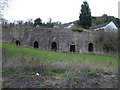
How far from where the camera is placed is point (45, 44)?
103 feet

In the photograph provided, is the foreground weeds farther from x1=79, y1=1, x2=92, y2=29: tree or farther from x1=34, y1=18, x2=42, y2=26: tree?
x1=34, y1=18, x2=42, y2=26: tree

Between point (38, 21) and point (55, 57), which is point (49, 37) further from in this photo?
point (38, 21)

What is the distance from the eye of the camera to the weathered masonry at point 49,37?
101ft

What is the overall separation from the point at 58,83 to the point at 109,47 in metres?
21.6

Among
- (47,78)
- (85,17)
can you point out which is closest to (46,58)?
(47,78)

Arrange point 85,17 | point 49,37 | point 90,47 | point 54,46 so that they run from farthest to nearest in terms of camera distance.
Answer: point 85,17
point 90,47
point 54,46
point 49,37

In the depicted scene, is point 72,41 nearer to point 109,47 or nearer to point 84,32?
point 84,32

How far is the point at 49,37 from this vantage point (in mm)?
31125

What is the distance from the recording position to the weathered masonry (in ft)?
101

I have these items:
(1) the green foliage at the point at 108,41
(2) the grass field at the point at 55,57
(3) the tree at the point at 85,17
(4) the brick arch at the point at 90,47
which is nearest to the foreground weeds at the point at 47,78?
(2) the grass field at the point at 55,57

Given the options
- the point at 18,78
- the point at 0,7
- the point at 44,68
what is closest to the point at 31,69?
the point at 44,68

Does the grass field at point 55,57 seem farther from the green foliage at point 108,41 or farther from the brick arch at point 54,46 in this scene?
the brick arch at point 54,46

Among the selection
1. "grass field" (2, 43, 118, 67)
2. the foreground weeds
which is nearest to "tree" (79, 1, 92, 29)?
"grass field" (2, 43, 118, 67)

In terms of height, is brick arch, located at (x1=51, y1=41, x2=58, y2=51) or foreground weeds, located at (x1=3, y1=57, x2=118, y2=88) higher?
Result: brick arch, located at (x1=51, y1=41, x2=58, y2=51)
